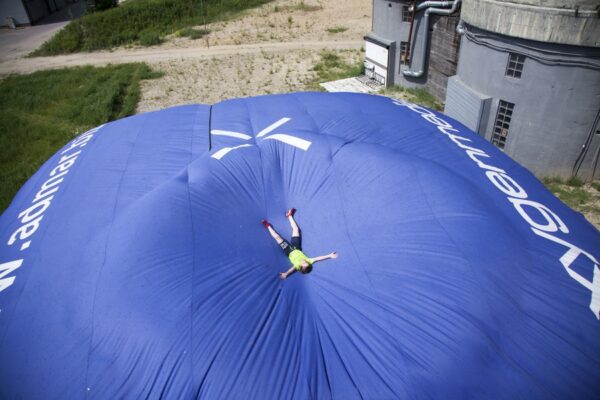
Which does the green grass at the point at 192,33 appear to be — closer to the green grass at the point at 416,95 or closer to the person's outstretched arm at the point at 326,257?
the green grass at the point at 416,95

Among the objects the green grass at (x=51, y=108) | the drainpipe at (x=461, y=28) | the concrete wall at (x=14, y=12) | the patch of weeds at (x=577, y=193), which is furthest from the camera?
the concrete wall at (x=14, y=12)

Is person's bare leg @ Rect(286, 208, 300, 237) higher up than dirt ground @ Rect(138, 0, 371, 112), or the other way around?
person's bare leg @ Rect(286, 208, 300, 237)

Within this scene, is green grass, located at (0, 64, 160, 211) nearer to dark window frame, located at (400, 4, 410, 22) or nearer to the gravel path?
the gravel path

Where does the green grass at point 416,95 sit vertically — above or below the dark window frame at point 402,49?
below

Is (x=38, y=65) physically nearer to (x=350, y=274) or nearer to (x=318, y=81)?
(x=318, y=81)

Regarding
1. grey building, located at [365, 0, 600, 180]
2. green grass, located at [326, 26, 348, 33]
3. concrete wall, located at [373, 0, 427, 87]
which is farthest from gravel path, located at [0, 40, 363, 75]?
grey building, located at [365, 0, 600, 180]

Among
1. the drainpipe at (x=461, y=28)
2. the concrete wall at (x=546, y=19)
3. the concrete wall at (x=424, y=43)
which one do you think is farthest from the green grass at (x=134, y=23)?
the concrete wall at (x=546, y=19)
